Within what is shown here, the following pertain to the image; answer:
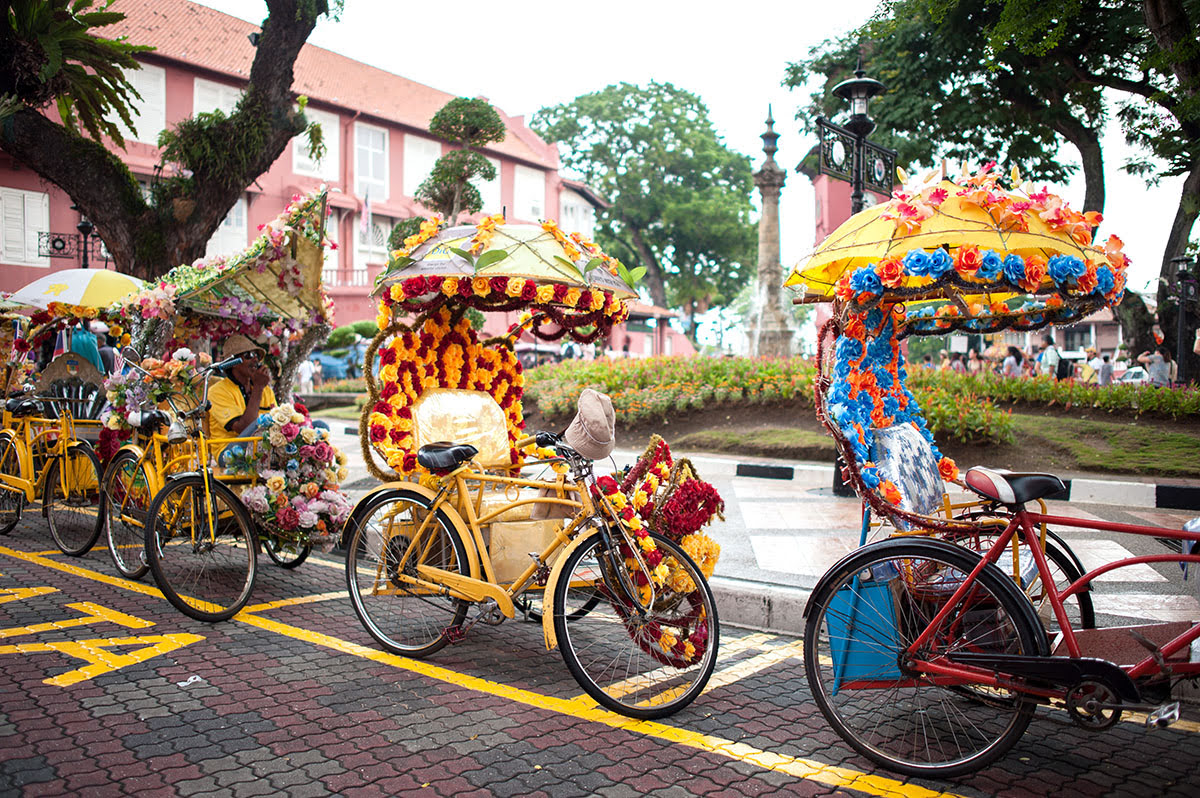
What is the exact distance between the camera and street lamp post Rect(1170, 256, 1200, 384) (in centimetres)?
1476

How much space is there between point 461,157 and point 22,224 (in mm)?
13629

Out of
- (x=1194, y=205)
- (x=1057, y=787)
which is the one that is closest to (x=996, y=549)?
(x=1057, y=787)

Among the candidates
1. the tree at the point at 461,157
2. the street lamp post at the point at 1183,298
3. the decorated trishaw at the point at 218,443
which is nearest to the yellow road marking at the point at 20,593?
the decorated trishaw at the point at 218,443

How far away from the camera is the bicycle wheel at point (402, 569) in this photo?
4.39 metres

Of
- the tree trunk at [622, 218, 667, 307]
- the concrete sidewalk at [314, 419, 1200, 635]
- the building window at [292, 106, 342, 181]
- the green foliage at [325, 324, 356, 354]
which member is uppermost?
the building window at [292, 106, 342, 181]

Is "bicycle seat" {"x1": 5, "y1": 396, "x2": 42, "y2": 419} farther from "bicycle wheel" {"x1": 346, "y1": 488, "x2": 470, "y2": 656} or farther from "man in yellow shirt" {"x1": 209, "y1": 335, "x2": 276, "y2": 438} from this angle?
"bicycle wheel" {"x1": 346, "y1": 488, "x2": 470, "y2": 656}

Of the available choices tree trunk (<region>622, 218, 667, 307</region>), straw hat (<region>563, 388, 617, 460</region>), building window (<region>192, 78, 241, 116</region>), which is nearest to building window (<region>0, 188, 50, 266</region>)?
building window (<region>192, 78, 241, 116</region>)

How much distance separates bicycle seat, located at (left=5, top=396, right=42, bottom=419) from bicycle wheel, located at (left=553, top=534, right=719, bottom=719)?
5.66 m

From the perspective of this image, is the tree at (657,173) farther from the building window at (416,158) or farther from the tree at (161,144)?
the tree at (161,144)

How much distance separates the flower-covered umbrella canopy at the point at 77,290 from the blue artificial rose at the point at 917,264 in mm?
6793

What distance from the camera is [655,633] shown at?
12.3 feet

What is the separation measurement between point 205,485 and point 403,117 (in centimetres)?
2893

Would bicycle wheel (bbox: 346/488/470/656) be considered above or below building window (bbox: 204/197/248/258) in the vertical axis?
below

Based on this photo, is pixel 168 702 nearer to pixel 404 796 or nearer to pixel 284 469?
pixel 404 796
